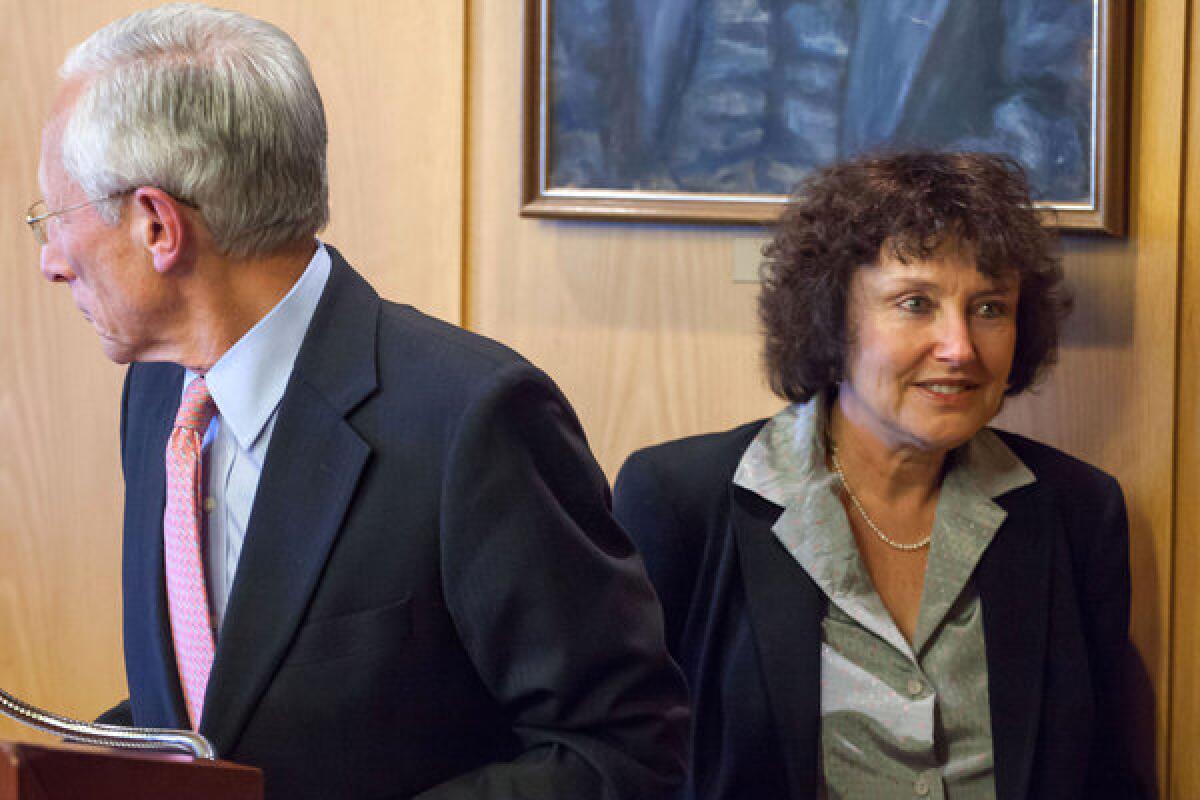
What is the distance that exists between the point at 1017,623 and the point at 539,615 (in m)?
1.00

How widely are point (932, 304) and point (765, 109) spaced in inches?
16.3

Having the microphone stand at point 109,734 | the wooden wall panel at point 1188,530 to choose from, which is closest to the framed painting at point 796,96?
the wooden wall panel at point 1188,530

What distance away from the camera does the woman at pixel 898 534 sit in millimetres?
1939

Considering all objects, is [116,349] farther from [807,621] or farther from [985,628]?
[985,628]

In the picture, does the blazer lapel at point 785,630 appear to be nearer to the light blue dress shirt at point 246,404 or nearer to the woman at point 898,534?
the woman at point 898,534

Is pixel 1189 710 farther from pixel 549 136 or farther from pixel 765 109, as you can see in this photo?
pixel 549 136

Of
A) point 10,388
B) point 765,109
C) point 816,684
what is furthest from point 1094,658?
point 10,388

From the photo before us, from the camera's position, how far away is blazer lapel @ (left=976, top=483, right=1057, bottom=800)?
1932mm

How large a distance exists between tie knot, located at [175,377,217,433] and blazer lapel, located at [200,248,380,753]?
0.42 feet

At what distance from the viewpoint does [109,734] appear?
1049mm

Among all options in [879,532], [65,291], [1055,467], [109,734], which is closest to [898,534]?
[879,532]

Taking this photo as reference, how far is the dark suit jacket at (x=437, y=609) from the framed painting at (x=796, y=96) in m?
0.93

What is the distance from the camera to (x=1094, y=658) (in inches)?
81.0

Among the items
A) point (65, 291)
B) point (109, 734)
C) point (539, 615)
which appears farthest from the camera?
point (65, 291)
